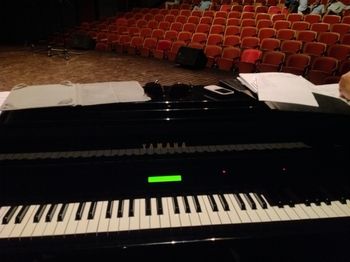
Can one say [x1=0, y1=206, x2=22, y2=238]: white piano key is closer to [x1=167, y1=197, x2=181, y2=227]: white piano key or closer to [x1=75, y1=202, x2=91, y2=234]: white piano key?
[x1=75, y1=202, x2=91, y2=234]: white piano key

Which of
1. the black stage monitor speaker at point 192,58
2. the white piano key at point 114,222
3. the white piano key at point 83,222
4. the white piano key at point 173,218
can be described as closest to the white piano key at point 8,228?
the white piano key at point 83,222

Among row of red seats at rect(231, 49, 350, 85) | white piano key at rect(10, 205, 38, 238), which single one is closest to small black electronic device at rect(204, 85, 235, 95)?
white piano key at rect(10, 205, 38, 238)

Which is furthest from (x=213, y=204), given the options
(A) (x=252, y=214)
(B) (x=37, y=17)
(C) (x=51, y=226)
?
(B) (x=37, y=17)

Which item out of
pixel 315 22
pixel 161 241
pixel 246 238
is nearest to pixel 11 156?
pixel 161 241

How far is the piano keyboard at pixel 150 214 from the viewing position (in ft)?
3.73

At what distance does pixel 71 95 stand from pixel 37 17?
11200 mm

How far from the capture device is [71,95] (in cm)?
138

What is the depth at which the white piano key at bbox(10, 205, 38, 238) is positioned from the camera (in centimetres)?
110

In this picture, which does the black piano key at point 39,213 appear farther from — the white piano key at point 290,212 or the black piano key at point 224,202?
the white piano key at point 290,212

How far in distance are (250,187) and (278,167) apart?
133 mm

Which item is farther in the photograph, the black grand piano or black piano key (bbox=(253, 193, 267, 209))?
black piano key (bbox=(253, 193, 267, 209))

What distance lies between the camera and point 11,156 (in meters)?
1.23

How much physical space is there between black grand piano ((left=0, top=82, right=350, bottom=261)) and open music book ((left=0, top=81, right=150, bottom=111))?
46 millimetres

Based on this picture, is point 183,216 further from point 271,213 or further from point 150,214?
point 271,213
